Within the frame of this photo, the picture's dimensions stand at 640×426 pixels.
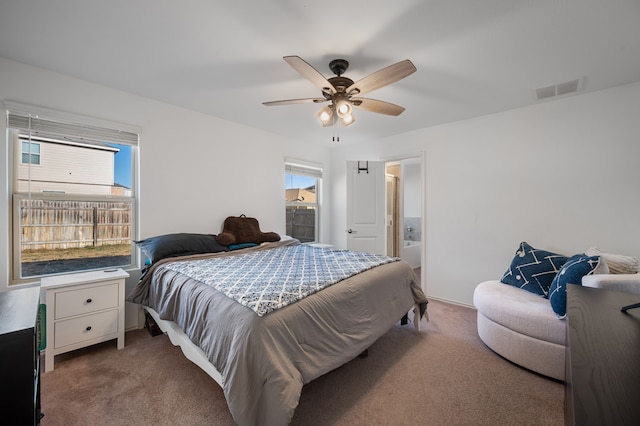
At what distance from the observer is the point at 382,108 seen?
233cm

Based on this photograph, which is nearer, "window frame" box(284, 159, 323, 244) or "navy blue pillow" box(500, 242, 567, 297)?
"navy blue pillow" box(500, 242, 567, 297)

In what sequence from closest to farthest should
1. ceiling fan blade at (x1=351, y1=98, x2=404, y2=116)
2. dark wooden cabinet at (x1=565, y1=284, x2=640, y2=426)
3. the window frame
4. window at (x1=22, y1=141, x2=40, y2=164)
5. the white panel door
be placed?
dark wooden cabinet at (x1=565, y1=284, x2=640, y2=426)
ceiling fan blade at (x1=351, y1=98, x2=404, y2=116)
window at (x1=22, y1=141, x2=40, y2=164)
the white panel door
the window frame

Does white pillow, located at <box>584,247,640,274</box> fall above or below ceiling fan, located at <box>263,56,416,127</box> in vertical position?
below

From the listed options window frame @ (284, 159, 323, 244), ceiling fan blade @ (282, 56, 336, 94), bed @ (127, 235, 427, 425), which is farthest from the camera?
window frame @ (284, 159, 323, 244)

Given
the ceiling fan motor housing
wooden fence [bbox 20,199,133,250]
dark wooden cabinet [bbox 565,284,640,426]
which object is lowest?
dark wooden cabinet [bbox 565,284,640,426]

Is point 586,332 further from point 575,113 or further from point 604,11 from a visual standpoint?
point 575,113

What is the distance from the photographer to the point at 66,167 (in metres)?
2.52

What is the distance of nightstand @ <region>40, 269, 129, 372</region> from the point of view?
2010mm

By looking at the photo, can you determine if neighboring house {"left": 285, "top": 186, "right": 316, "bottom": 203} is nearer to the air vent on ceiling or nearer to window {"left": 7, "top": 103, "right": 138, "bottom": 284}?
window {"left": 7, "top": 103, "right": 138, "bottom": 284}

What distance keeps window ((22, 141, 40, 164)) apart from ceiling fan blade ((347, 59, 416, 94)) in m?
2.85

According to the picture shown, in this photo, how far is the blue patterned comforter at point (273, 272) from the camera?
154 cm

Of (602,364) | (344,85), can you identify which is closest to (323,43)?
(344,85)

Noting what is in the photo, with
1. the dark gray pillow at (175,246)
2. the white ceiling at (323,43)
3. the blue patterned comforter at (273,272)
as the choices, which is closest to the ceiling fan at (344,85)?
the white ceiling at (323,43)

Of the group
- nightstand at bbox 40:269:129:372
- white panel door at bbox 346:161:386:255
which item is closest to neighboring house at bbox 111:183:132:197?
nightstand at bbox 40:269:129:372
